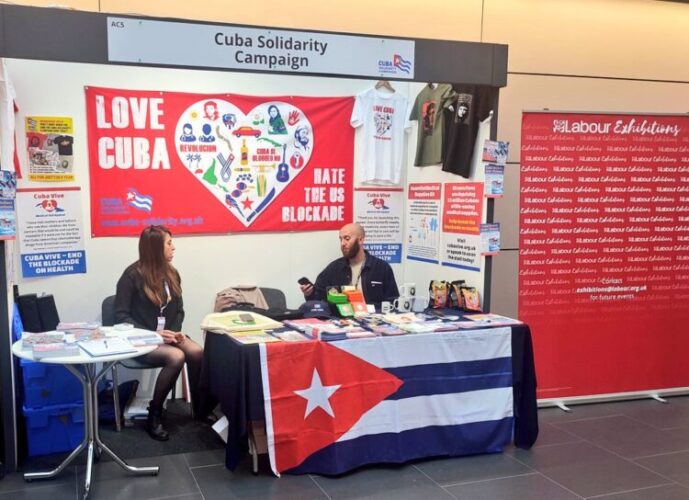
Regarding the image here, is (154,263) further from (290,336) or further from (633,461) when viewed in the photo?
(633,461)

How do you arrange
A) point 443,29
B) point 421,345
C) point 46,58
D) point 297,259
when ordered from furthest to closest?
point 297,259, point 443,29, point 421,345, point 46,58

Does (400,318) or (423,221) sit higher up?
(423,221)

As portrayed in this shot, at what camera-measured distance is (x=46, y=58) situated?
2.98 metres

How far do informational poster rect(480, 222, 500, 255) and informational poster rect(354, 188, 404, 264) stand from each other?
1.34m

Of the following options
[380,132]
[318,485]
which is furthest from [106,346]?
[380,132]

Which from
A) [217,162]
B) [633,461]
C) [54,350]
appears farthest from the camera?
[217,162]

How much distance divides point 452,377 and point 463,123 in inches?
61.2

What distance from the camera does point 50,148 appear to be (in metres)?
4.21

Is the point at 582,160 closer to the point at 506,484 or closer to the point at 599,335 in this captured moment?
the point at 599,335

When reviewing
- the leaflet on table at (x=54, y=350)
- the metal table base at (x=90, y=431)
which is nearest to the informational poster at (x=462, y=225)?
the metal table base at (x=90, y=431)

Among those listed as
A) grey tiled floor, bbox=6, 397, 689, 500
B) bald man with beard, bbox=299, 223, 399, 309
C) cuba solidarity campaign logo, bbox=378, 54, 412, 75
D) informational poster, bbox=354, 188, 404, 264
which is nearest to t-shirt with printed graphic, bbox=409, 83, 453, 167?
informational poster, bbox=354, 188, 404, 264

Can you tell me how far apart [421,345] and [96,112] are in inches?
101

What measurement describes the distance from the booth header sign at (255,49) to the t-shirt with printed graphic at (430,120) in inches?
37.2

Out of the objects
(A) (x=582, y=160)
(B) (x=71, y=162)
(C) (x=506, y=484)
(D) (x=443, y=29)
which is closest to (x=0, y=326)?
(B) (x=71, y=162)
